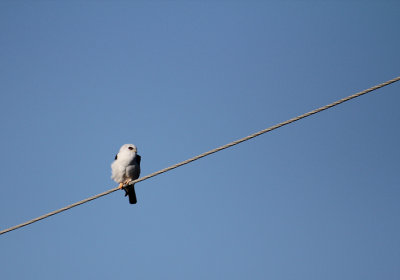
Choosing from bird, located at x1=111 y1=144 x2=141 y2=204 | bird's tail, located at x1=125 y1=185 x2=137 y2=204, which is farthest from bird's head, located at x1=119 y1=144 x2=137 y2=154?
bird's tail, located at x1=125 y1=185 x2=137 y2=204

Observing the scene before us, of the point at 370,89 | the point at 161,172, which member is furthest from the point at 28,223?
the point at 370,89

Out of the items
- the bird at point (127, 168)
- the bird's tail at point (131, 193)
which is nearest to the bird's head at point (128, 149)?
the bird at point (127, 168)

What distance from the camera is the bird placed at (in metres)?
11.7

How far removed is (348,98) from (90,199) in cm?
377

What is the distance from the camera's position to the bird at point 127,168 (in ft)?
38.5

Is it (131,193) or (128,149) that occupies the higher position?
(128,149)

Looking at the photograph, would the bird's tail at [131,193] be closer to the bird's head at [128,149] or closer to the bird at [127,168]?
the bird at [127,168]

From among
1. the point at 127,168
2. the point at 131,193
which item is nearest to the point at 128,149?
the point at 127,168

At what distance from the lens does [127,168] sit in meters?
11.7

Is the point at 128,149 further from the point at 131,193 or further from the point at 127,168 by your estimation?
the point at 131,193

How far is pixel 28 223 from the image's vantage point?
24.0 feet

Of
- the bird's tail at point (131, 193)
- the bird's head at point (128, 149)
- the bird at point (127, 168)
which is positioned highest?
the bird's head at point (128, 149)

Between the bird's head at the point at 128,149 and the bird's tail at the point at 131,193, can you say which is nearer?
the bird's tail at the point at 131,193

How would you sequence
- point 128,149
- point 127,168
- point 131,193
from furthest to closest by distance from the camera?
point 128,149 → point 131,193 → point 127,168
